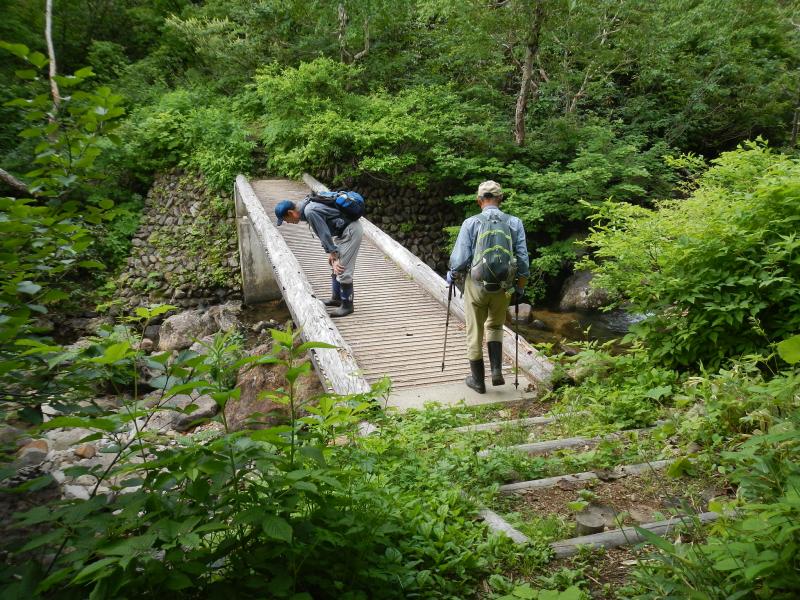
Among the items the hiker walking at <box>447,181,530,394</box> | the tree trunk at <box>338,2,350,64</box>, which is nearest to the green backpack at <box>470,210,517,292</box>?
the hiker walking at <box>447,181,530,394</box>

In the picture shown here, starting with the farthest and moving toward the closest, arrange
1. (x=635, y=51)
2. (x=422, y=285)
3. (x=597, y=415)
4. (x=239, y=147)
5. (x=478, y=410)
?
1. (x=239, y=147)
2. (x=635, y=51)
3. (x=422, y=285)
4. (x=478, y=410)
5. (x=597, y=415)

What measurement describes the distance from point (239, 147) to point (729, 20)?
13991 millimetres

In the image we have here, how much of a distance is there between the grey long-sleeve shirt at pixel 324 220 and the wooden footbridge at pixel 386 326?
0.79m

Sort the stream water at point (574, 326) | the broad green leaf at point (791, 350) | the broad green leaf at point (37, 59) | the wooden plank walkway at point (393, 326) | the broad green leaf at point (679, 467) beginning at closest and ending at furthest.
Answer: the broad green leaf at point (791, 350), the broad green leaf at point (37, 59), the broad green leaf at point (679, 467), the wooden plank walkway at point (393, 326), the stream water at point (574, 326)

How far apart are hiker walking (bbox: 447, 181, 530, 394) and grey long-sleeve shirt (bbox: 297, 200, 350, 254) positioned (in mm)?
1831

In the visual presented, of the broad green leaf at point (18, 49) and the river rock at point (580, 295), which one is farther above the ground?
the broad green leaf at point (18, 49)

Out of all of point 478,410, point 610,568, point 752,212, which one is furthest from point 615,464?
point 752,212

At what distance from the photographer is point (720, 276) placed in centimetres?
418

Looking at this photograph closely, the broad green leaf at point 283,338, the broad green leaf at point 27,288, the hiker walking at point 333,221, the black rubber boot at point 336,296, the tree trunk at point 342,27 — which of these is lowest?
the black rubber boot at point 336,296

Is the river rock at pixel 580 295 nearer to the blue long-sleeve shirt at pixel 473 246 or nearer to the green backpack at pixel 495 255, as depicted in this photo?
the blue long-sleeve shirt at pixel 473 246

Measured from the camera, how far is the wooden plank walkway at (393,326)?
557 centimetres

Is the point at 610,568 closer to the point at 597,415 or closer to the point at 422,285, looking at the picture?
the point at 597,415

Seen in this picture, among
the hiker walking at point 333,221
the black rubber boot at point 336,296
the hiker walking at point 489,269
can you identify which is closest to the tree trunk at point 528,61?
the hiker walking at point 333,221

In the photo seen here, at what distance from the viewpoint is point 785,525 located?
1668 mm
